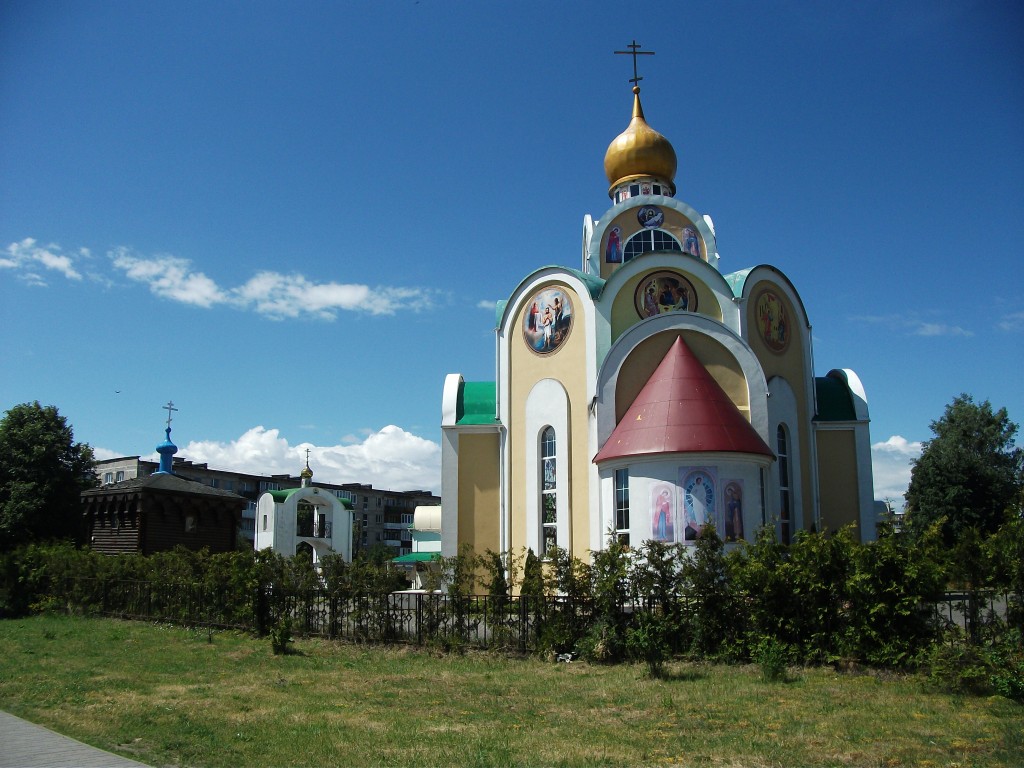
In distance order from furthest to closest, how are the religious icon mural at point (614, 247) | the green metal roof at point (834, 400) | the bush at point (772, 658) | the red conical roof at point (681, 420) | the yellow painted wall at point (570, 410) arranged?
1. the religious icon mural at point (614, 247)
2. the green metal roof at point (834, 400)
3. the yellow painted wall at point (570, 410)
4. the red conical roof at point (681, 420)
5. the bush at point (772, 658)

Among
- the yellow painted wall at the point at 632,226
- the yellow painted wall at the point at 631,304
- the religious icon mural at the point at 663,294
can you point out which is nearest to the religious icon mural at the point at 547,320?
the yellow painted wall at the point at 631,304

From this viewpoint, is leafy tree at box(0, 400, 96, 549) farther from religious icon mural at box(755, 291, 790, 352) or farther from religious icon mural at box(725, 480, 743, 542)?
religious icon mural at box(755, 291, 790, 352)

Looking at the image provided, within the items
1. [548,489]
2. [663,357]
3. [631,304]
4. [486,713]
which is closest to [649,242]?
[631,304]

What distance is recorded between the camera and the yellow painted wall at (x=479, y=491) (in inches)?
826

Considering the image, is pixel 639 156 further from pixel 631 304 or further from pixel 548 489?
pixel 548 489

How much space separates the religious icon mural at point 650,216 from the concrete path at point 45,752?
20.5 m

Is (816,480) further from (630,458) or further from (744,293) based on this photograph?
(630,458)

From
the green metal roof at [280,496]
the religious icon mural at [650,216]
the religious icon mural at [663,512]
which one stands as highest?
the religious icon mural at [650,216]

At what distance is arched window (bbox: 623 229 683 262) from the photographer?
24281mm

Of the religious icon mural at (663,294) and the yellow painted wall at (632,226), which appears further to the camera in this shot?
the yellow painted wall at (632,226)

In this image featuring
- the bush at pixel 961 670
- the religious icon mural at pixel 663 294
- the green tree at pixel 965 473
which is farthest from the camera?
the green tree at pixel 965 473

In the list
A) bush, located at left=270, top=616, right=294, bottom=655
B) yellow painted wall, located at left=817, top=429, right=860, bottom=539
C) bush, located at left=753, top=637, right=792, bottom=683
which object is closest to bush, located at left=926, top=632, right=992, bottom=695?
bush, located at left=753, top=637, right=792, bottom=683

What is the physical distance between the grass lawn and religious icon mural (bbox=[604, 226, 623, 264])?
14894 millimetres

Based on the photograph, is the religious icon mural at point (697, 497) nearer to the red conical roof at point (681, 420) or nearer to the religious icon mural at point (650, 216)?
the red conical roof at point (681, 420)
